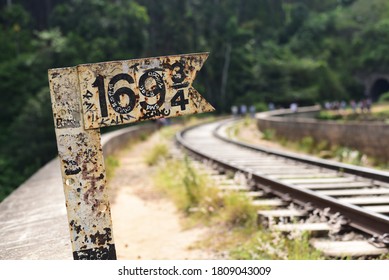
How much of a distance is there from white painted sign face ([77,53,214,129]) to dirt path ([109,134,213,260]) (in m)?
2.48

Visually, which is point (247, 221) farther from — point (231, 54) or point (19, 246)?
point (231, 54)

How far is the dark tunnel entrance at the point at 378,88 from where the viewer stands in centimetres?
6482

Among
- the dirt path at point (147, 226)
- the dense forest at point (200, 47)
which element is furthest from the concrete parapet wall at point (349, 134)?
the dense forest at point (200, 47)

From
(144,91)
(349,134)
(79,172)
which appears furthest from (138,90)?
(349,134)

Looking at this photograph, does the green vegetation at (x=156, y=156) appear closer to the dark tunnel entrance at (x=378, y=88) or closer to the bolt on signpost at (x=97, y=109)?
the bolt on signpost at (x=97, y=109)

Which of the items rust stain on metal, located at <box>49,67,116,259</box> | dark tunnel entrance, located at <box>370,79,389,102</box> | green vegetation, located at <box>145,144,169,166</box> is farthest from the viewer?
dark tunnel entrance, located at <box>370,79,389,102</box>

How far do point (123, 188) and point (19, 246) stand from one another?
5379 mm

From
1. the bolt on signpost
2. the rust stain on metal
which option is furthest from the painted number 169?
the rust stain on metal

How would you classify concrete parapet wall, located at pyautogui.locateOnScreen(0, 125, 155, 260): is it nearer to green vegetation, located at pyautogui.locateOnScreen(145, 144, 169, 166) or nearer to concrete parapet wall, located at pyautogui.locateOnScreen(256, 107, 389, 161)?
green vegetation, located at pyautogui.locateOnScreen(145, 144, 169, 166)

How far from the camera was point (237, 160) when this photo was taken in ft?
33.7

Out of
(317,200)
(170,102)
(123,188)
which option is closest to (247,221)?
(317,200)

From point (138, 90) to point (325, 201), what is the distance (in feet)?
11.0

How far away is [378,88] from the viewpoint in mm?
66625

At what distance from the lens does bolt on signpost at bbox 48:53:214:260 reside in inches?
89.5
